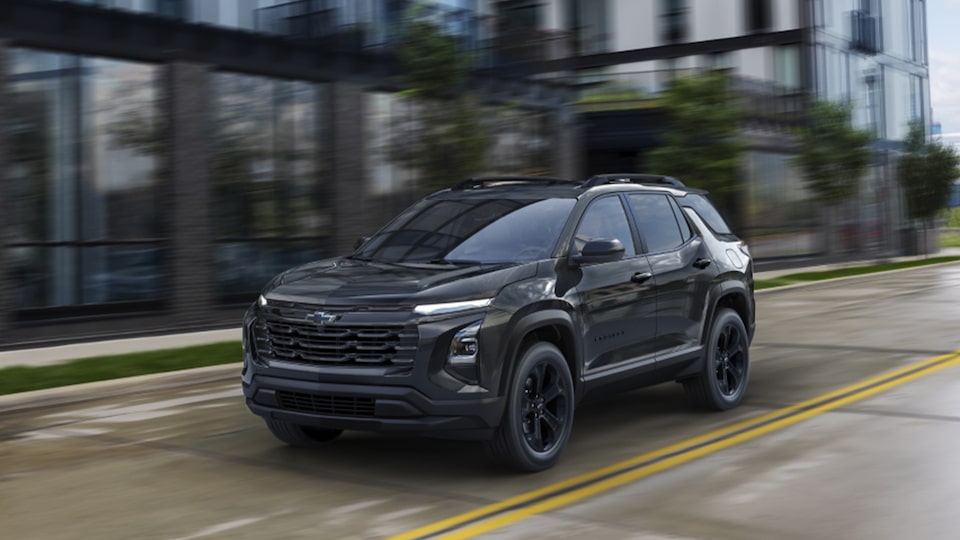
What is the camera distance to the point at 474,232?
7.54 meters

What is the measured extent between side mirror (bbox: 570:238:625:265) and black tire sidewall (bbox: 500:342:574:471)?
0.61 meters

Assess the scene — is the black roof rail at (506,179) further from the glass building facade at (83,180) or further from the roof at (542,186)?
the glass building facade at (83,180)

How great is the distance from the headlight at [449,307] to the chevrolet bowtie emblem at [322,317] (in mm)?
501

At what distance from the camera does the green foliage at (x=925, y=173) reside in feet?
136

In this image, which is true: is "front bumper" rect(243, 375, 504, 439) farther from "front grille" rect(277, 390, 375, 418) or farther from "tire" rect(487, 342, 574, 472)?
"tire" rect(487, 342, 574, 472)

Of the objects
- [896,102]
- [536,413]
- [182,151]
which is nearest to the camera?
[536,413]

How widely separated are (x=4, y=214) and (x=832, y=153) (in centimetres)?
2393

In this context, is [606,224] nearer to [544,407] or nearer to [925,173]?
[544,407]

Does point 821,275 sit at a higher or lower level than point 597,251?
lower

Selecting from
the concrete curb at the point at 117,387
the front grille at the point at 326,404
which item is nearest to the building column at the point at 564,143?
the concrete curb at the point at 117,387

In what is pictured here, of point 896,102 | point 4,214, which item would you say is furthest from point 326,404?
point 896,102

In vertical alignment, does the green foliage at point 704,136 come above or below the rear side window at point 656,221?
above

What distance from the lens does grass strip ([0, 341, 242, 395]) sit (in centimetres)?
1080

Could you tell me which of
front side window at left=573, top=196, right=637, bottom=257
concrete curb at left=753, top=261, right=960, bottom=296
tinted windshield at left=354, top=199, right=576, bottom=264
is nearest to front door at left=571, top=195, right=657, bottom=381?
front side window at left=573, top=196, right=637, bottom=257
